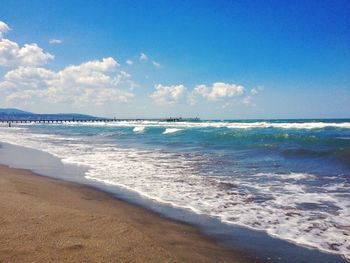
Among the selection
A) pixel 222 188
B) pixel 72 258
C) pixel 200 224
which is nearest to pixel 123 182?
pixel 222 188

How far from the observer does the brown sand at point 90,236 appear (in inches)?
168

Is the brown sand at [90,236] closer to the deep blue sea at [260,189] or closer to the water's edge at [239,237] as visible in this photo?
the water's edge at [239,237]

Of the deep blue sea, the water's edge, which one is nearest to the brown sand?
the water's edge

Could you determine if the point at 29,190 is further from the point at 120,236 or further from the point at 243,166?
the point at 243,166

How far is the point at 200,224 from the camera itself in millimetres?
6465

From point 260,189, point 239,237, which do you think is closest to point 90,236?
point 239,237

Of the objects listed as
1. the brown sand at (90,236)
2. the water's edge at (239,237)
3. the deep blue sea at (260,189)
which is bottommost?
the deep blue sea at (260,189)

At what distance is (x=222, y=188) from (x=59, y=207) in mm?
4876

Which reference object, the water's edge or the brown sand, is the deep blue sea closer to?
the water's edge

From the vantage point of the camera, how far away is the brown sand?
14.0 ft

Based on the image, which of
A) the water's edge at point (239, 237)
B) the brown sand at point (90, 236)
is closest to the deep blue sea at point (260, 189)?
the water's edge at point (239, 237)

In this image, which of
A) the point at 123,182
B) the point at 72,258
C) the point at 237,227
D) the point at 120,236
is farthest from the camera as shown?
the point at 123,182

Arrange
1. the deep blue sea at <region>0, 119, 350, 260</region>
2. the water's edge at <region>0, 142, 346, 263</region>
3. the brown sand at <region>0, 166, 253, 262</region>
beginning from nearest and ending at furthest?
1. the brown sand at <region>0, 166, 253, 262</region>
2. the water's edge at <region>0, 142, 346, 263</region>
3. the deep blue sea at <region>0, 119, 350, 260</region>

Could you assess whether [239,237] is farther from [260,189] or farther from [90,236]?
[260,189]
